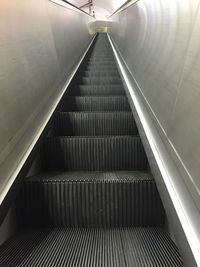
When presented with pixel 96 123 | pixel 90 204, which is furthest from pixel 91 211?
pixel 96 123

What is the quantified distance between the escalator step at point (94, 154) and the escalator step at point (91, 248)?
512 millimetres

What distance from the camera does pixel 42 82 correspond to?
7.07ft

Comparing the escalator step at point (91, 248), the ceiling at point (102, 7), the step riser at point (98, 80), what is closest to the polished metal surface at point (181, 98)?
the escalator step at point (91, 248)

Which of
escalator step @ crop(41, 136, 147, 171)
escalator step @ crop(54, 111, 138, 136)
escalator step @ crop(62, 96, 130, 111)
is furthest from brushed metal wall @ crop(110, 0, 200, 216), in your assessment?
escalator step @ crop(62, 96, 130, 111)

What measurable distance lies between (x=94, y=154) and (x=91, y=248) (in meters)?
0.73

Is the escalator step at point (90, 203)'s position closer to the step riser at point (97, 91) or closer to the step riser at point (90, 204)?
the step riser at point (90, 204)

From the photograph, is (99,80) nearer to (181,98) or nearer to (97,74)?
(97,74)

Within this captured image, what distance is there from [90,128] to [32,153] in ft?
2.66

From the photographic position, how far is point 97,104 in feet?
9.45

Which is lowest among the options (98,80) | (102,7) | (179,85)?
(102,7)

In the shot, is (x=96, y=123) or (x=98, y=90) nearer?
(x=96, y=123)

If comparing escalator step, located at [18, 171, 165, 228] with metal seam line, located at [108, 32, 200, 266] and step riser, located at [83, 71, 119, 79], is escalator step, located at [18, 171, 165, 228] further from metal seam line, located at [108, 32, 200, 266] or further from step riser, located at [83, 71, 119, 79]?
step riser, located at [83, 71, 119, 79]

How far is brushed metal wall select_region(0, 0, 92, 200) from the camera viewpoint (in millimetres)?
1436

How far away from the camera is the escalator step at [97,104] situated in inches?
112
